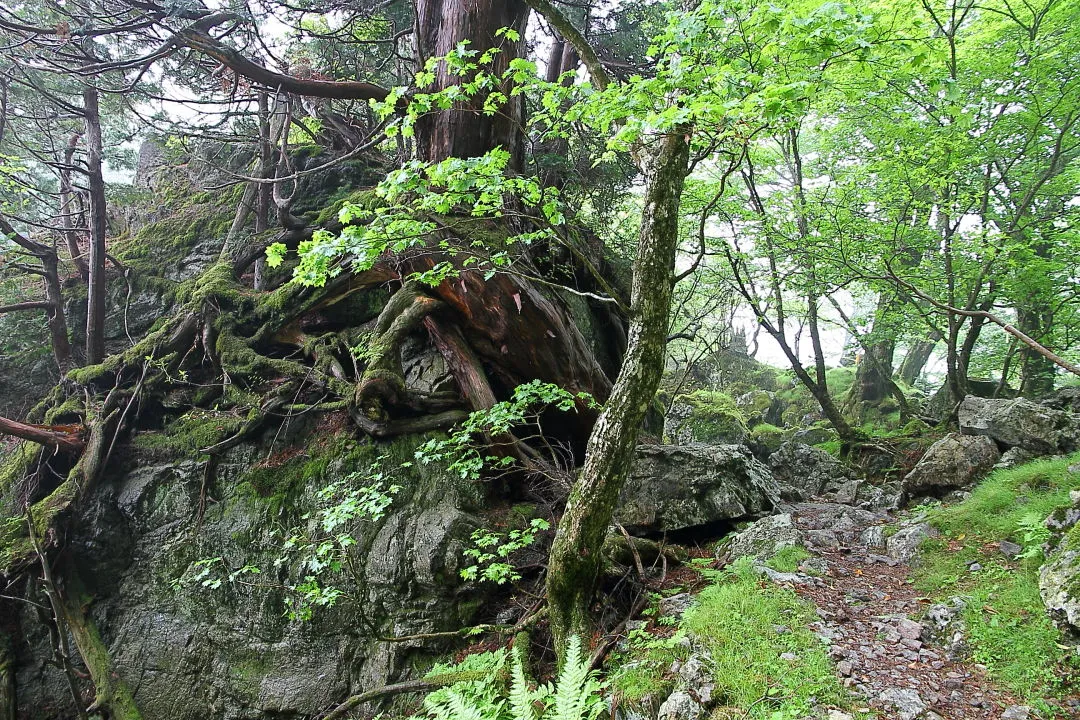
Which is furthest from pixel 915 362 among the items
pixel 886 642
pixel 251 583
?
pixel 251 583

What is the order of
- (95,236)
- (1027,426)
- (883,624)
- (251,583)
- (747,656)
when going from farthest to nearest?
(95,236)
(1027,426)
(251,583)
(883,624)
(747,656)

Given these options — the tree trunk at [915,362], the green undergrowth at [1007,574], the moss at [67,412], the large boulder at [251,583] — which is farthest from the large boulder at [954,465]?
the moss at [67,412]

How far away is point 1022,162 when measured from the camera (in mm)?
8844

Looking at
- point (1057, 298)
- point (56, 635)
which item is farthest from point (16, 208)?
point (1057, 298)

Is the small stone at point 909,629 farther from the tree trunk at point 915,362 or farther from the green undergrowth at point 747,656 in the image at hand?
the tree trunk at point 915,362

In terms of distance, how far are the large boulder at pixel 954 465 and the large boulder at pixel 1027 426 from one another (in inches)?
8.7

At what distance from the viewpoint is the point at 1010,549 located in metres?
4.26

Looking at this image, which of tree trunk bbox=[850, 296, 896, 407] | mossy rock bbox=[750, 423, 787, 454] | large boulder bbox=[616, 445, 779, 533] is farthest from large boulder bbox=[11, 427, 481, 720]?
tree trunk bbox=[850, 296, 896, 407]

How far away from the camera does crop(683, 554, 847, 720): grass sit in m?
2.92

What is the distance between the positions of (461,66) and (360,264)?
6.49 feet

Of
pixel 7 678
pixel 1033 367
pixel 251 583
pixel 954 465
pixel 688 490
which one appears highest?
pixel 1033 367

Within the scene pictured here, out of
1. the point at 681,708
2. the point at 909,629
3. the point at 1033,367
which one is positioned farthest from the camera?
the point at 1033,367

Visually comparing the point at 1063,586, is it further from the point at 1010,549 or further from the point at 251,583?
the point at 251,583

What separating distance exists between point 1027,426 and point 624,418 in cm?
624
